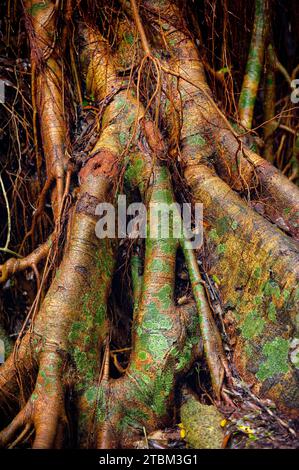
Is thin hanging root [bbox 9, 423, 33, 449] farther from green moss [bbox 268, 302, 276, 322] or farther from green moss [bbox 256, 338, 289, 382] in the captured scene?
green moss [bbox 268, 302, 276, 322]

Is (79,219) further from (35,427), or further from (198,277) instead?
(35,427)

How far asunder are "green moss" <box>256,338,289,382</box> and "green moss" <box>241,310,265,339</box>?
0.08m

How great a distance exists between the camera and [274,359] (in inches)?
76.2

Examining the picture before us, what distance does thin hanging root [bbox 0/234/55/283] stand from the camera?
2.59 metres

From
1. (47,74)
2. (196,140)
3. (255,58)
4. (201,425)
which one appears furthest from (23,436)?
(255,58)

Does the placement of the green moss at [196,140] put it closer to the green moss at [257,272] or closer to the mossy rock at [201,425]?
the green moss at [257,272]

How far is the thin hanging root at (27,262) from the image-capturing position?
259 cm

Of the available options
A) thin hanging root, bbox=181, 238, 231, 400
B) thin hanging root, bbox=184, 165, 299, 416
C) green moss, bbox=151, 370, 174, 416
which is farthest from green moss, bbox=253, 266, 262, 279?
green moss, bbox=151, 370, 174, 416

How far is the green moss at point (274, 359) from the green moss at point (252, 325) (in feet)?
0.26

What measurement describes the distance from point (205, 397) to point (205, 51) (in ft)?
7.49

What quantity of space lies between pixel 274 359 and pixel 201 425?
17.0 inches

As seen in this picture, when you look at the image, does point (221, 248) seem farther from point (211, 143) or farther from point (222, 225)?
point (211, 143)

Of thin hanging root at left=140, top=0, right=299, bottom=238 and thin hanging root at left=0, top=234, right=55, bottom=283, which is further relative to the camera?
thin hanging root at left=0, top=234, right=55, bottom=283

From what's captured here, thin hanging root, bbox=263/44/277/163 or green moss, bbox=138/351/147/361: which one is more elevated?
thin hanging root, bbox=263/44/277/163
